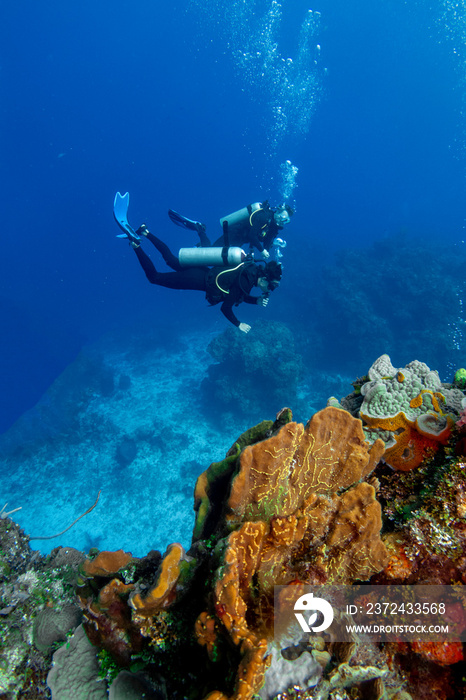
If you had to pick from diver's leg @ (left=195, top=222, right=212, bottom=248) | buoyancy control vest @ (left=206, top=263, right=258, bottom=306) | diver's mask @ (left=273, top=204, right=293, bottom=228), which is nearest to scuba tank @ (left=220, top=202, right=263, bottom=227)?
diver's mask @ (left=273, top=204, right=293, bottom=228)

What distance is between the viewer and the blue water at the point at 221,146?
54688 mm

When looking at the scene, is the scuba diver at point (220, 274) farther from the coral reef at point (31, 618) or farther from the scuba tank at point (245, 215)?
the coral reef at point (31, 618)

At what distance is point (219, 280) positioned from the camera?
771 centimetres

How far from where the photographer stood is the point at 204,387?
16.8 meters

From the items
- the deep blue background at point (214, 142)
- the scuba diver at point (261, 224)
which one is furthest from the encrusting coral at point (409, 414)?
the deep blue background at point (214, 142)

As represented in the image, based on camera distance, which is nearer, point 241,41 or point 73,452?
point 73,452

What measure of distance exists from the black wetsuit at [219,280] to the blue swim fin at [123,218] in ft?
1.76

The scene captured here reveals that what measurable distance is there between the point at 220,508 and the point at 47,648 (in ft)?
6.48

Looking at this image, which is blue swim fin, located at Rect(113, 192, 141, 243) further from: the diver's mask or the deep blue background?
the deep blue background

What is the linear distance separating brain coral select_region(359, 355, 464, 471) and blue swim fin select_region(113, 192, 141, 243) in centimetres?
854

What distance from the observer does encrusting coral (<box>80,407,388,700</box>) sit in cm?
152

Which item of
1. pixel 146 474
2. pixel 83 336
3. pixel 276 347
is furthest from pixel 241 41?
pixel 146 474

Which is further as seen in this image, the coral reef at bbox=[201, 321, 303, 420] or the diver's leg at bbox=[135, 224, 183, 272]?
Result: the coral reef at bbox=[201, 321, 303, 420]

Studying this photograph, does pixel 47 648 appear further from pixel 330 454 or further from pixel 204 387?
pixel 204 387
